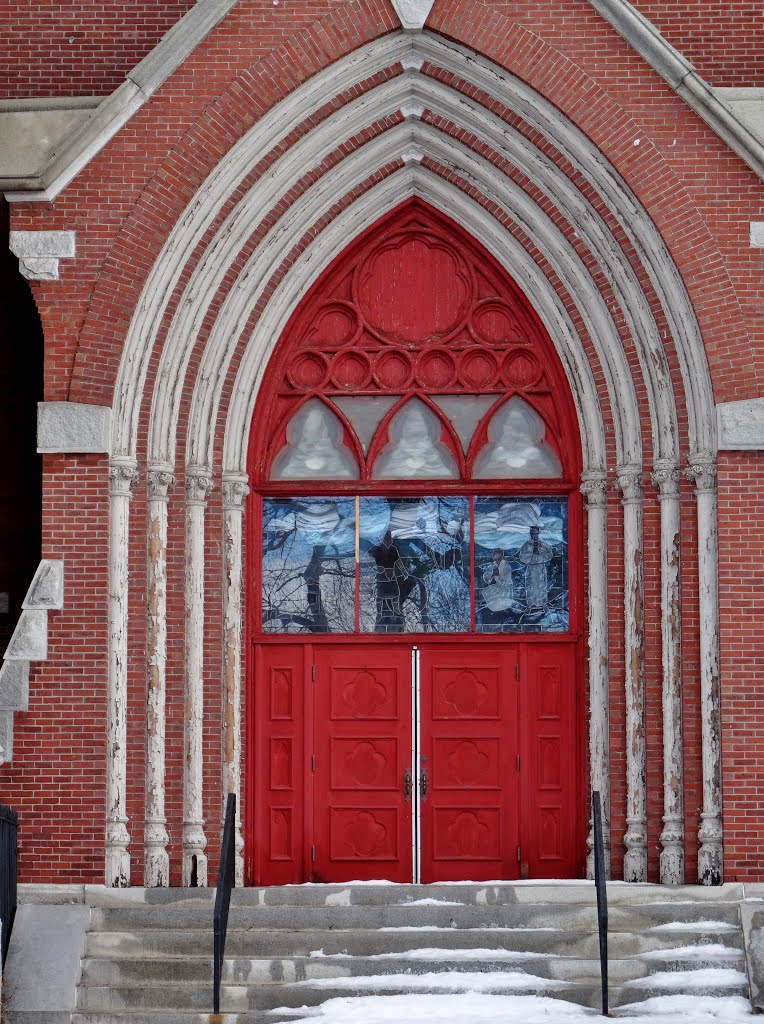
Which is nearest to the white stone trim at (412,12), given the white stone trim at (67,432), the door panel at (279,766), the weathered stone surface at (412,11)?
the weathered stone surface at (412,11)

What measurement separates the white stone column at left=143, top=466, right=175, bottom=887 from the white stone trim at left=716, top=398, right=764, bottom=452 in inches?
162

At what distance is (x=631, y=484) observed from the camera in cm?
1141

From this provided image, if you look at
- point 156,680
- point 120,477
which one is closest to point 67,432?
point 120,477

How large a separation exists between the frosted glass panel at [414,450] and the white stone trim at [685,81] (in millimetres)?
3082

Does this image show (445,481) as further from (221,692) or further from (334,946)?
(334,946)

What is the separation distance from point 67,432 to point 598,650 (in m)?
4.31

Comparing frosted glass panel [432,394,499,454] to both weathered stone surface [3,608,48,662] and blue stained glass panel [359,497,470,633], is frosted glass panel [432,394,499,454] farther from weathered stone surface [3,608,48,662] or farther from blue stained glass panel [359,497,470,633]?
weathered stone surface [3,608,48,662]

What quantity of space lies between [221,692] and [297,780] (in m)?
0.96

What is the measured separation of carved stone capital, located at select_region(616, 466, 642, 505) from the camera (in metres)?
11.4

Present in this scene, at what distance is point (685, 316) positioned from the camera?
434 inches

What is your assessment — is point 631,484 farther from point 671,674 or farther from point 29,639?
point 29,639

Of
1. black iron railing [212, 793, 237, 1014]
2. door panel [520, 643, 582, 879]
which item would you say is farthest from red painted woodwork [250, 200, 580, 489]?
black iron railing [212, 793, 237, 1014]

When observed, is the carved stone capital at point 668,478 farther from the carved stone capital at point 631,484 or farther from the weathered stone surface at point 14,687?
the weathered stone surface at point 14,687

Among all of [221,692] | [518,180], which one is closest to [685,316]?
[518,180]
